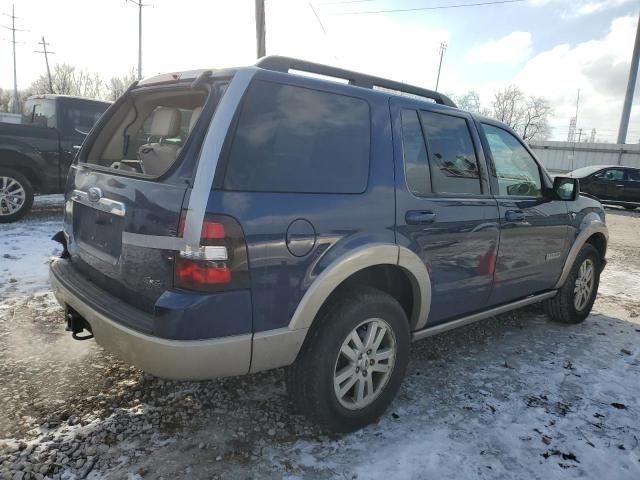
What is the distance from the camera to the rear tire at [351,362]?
2469 millimetres

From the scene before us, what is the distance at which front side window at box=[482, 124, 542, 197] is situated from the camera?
3.60 m

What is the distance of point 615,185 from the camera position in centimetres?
1661

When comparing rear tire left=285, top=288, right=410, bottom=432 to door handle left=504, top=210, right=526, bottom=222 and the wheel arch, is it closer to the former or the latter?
the wheel arch

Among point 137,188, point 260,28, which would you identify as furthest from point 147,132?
point 260,28

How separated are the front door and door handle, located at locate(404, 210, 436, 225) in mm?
860

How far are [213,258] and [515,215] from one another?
8.08 feet

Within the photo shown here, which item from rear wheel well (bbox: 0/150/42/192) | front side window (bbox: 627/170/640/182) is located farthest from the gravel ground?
front side window (bbox: 627/170/640/182)

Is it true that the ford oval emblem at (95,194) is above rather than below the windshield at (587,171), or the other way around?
below

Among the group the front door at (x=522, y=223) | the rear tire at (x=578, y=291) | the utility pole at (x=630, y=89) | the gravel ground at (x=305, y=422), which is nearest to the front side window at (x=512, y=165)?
the front door at (x=522, y=223)

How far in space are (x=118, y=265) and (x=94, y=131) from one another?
4.12 feet

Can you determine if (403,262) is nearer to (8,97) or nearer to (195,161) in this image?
(195,161)

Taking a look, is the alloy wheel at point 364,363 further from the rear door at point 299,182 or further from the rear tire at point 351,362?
the rear door at point 299,182

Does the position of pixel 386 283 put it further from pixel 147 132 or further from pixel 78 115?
pixel 78 115

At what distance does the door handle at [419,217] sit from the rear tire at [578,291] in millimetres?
2347
